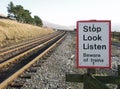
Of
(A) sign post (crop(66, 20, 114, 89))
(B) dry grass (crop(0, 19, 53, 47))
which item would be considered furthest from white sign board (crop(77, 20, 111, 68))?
(B) dry grass (crop(0, 19, 53, 47))

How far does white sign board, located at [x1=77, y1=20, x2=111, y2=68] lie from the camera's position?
527 cm

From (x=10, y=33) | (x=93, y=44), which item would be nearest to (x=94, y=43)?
(x=93, y=44)

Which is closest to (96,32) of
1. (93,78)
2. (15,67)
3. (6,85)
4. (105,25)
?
(105,25)

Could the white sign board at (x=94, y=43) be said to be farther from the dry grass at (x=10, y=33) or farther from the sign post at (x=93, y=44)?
the dry grass at (x=10, y=33)

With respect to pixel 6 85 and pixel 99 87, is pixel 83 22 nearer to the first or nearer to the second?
pixel 99 87

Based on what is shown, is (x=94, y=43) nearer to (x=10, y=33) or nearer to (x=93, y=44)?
(x=93, y=44)

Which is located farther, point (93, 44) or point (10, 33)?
point (10, 33)

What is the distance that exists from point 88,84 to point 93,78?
0.15 meters

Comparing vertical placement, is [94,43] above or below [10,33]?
above

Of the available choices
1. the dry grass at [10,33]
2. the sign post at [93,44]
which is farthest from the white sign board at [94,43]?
the dry grass at [10,33]

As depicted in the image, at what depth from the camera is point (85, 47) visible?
5297 mm

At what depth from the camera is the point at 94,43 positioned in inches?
207

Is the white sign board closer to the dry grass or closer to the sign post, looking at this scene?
the sign post

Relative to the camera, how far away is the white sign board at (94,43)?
527 centimetres
